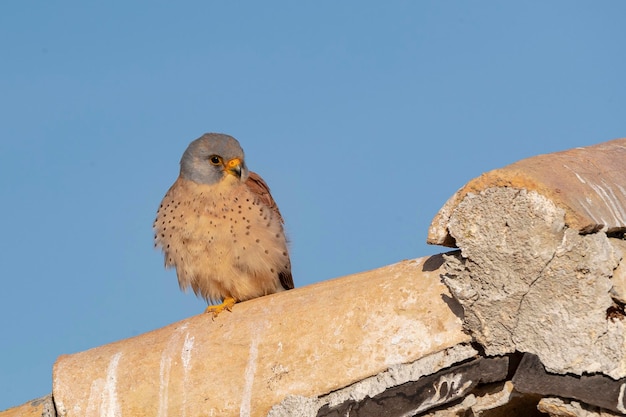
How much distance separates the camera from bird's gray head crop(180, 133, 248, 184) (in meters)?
5.45

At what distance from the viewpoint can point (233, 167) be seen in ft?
18.1

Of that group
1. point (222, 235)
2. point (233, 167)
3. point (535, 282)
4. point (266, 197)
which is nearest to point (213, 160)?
point (233, 167)

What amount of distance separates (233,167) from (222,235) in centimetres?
58

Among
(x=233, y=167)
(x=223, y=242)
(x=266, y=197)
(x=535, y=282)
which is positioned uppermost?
(x=233, y=167)

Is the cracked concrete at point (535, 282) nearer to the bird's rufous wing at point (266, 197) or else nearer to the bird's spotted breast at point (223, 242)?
the bird's spotted breast at point (223, 242)

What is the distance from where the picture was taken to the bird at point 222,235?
513 cm

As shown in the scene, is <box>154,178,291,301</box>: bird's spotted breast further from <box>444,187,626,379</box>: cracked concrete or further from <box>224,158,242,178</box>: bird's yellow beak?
<box>444,187,626,379</box>: cracked concrete

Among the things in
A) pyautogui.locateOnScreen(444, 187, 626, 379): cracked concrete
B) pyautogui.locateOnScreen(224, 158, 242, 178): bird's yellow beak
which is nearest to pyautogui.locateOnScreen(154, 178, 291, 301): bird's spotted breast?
pyautogui.locateOnScreen(224, 158, 242, 178): bird's yellow beak

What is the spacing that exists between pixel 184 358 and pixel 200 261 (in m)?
1.28

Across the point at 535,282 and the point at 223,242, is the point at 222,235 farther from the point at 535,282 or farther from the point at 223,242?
the point at 535,282

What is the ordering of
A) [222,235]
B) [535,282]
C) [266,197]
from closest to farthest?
[535,282] → [222,235] → [266,197]

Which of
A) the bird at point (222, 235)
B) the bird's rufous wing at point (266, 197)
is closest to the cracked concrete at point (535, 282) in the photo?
the bird at point (222, 235)

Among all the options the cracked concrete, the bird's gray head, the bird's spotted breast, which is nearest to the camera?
the cracked concrete

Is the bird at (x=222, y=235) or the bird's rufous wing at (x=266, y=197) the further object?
the bird's rufous wing at (x=266, y=197)
